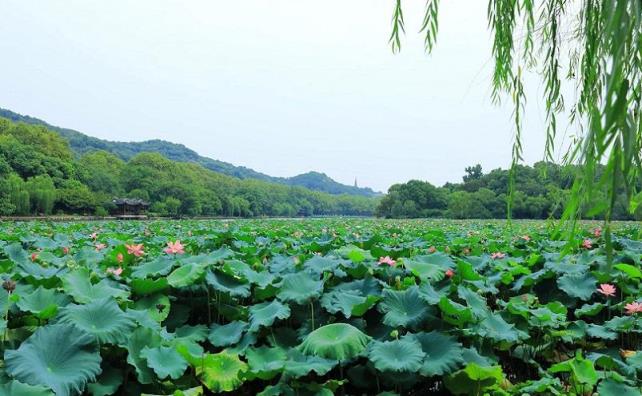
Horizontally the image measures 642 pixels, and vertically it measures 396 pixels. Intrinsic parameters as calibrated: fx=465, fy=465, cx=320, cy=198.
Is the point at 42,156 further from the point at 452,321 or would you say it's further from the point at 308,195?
the point at 308,195

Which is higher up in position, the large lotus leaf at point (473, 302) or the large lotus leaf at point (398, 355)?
the large lotus leaf at point (473, 302)

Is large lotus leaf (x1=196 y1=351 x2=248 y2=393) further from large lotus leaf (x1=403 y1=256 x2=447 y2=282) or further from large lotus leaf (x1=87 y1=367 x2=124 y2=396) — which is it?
large lotus leaf (x1=403 y1=256 x2=447 y2=282)

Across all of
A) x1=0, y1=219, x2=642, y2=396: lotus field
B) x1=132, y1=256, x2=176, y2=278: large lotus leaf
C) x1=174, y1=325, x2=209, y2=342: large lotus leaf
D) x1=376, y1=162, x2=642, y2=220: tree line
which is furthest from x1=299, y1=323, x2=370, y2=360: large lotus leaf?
x1=376, y1=162, x2=642, y2=220: tree line

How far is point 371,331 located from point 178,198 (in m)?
54.5

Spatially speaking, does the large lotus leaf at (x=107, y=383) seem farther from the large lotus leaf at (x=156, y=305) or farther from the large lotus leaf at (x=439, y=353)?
the large lotus leaf at (x=439, y=353)

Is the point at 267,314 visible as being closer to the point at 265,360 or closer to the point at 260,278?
the point at 265,360

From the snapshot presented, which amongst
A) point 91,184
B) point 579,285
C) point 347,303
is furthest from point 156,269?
point 91,184

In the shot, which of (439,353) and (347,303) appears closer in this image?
(439,353)

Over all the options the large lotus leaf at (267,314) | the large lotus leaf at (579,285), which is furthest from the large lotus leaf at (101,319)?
the large lotus leaf at (579,285)

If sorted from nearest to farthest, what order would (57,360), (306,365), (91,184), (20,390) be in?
(20,390) < (57,360) < (306,365) < (91,184)

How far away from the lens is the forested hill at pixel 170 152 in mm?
93062

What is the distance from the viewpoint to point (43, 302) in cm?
167

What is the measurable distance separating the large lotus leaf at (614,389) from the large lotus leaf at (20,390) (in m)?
1.66

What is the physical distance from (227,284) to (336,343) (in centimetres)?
73
